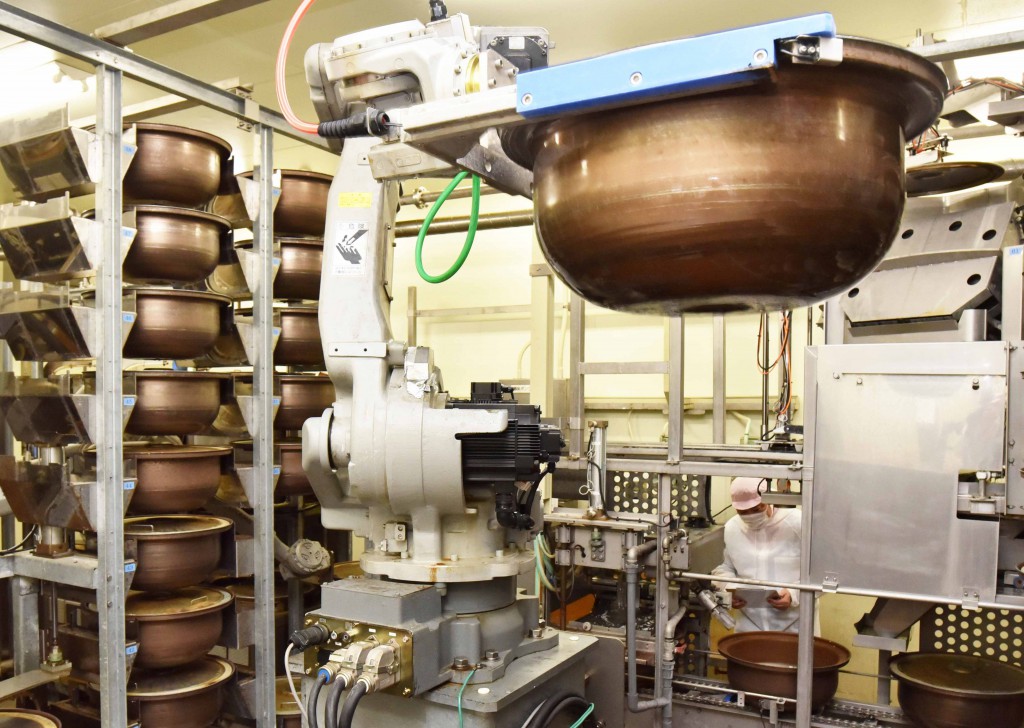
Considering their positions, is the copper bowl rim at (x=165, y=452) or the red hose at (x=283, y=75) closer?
the red hose at (x=283, y=75)

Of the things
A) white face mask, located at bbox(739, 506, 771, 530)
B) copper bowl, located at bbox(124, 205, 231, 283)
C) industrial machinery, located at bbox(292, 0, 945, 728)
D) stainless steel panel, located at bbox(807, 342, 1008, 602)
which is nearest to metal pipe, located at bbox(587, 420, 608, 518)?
industrial machinery, located at bbox(292, 0, 945, 728)

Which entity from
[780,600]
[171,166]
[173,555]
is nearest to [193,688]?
[173,555]

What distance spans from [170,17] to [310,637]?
197cm

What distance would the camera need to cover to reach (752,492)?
2.88 m

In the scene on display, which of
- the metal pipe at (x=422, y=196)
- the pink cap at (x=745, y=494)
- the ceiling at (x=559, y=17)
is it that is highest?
the ceiling at (x=559, y=17)

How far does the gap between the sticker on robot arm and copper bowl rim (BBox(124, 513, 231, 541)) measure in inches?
41.0

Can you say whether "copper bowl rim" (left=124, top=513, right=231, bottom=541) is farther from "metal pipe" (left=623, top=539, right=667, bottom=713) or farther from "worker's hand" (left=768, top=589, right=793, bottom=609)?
"worker's hand" (left=768, top=589, right=793, bottom=609)

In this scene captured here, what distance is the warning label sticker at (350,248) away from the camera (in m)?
1.60

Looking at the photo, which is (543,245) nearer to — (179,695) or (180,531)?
(180,531)


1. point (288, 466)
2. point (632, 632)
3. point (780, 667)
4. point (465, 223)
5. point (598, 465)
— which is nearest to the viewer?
point (632, 632)

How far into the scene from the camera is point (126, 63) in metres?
2.08

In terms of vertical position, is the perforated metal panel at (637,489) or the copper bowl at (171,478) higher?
the copper bowl at (171,478)

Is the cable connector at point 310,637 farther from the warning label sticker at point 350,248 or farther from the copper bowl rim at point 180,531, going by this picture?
the copper bowl rim at point 180,531

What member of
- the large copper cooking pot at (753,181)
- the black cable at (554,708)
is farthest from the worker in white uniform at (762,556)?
the large copper cooking pot at (753,181)
